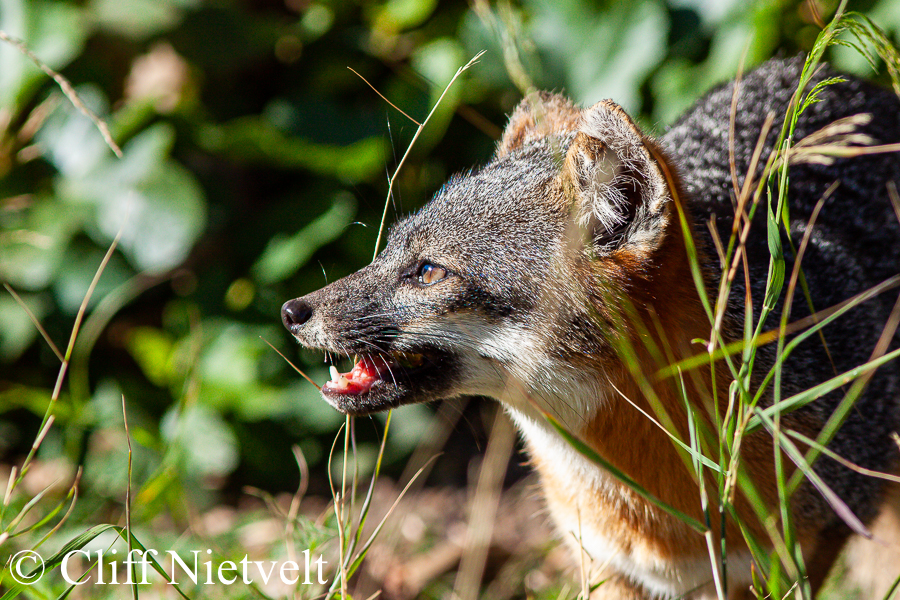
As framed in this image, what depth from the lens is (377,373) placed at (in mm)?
2033

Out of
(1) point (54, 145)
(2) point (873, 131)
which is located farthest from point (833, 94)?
(1) point (54, 145)

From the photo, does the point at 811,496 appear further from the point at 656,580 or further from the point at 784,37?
the point at 784,37

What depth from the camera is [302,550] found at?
93.9 inches

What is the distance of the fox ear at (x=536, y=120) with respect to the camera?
7.72 ft

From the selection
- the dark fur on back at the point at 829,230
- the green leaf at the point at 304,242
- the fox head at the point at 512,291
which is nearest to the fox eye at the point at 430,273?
the fox head at the point at 512,291

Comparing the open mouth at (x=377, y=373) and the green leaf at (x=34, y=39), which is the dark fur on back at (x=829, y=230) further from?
the green leaf at (x=34, y=39)

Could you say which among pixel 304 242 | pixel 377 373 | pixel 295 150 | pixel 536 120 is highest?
pixel 536 120

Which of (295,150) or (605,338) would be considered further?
(295,150)

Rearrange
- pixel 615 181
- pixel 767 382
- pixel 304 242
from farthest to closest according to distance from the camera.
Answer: pixel 304 242, pixel 615 181, pixel 767 382

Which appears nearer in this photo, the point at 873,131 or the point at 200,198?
the point at 873,131

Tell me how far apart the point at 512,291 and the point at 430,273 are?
0.79 ft

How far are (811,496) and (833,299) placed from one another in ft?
2.07

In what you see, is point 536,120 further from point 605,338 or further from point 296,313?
point 296,313

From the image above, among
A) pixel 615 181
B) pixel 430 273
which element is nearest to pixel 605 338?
pixel 615 181
